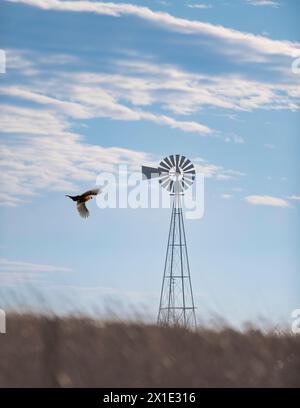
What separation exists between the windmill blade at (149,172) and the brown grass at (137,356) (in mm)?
15415

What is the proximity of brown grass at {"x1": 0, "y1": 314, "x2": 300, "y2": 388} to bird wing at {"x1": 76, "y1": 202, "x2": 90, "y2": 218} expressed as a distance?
4.00 meters

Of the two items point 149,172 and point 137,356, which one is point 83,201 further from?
point 149,172

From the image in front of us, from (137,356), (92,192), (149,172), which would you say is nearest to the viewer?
(137,356)

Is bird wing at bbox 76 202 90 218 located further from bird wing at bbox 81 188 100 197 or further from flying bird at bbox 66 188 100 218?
bird wing at bbox 81 188 100 197

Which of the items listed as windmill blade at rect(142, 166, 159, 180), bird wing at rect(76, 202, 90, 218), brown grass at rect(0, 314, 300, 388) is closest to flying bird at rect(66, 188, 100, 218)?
bird wing at rect(76, 202, 90, 218)

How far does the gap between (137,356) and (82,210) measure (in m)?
5.82

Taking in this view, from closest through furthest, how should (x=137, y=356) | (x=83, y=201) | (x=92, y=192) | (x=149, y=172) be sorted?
(x=137, y=356)
(x=92, y=192)
(x=83, y=201)
(x=149, y=172)

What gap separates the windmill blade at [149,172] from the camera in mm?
31844

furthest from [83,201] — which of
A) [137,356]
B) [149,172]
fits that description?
[149,172]

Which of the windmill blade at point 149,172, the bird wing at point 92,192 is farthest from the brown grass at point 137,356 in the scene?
the windmill blade at point 149,172

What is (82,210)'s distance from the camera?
66.7 feet

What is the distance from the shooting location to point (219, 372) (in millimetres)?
14977

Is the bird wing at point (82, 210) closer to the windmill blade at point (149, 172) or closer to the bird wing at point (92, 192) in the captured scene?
the bird wing at point (92, 192)
